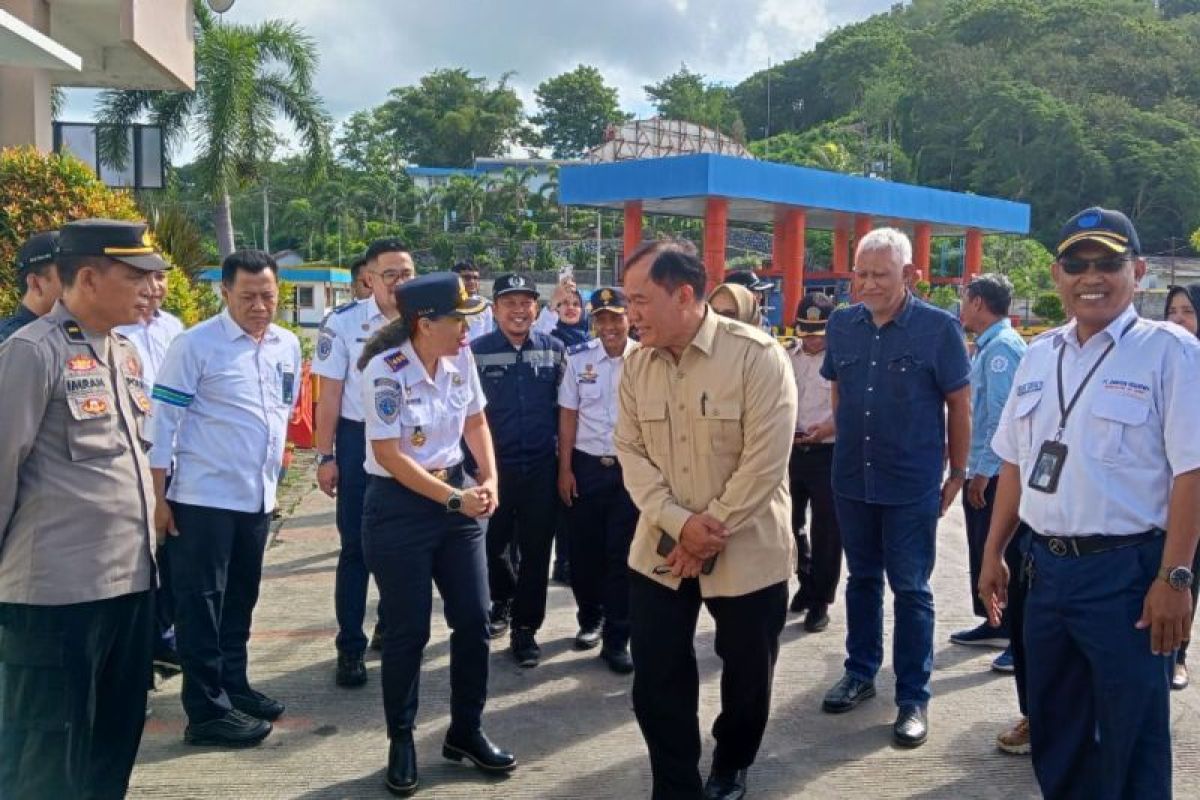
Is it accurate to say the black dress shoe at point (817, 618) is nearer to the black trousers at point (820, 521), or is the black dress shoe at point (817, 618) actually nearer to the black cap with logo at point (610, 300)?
the black trousers at point (820, 521)

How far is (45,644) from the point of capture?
8.88 feet

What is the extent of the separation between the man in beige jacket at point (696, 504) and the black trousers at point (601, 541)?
60.6 inches

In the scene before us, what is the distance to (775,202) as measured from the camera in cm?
2559

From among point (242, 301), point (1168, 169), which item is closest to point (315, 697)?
point (242, 301)

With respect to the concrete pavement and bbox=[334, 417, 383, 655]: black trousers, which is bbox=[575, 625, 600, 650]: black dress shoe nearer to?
the concrete pavement

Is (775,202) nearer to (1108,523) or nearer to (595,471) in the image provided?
(595,471)

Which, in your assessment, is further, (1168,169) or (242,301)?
(1168,169)

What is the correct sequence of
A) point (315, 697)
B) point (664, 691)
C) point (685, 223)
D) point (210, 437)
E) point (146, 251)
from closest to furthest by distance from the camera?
point (146, 251) → point (664, 691) → point (210, 437) → point (315, 697) → point (685, 223)

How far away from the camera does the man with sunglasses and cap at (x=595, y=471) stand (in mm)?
4941

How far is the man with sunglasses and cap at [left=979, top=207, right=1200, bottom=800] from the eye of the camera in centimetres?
267

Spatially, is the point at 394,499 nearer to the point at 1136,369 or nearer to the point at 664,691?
the point at 664,691

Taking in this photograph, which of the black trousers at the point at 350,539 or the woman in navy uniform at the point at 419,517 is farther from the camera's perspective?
the black trousers at the point at 350,539

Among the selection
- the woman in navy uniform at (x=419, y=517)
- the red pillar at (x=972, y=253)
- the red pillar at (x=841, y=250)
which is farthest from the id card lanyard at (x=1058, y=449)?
the red pillar at (x=972, y=253)

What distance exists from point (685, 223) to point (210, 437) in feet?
166
